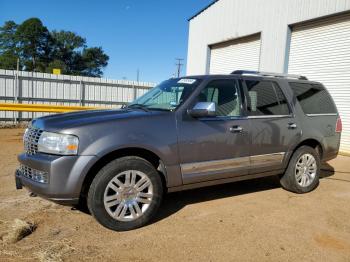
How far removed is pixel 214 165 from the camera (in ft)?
15.0

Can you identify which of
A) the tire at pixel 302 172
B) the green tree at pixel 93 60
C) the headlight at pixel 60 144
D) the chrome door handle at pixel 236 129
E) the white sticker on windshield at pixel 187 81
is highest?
the green tree at pixel 93 60

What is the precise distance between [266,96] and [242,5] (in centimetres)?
888

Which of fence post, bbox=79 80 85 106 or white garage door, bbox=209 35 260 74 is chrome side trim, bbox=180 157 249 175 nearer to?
white garage door, bbox=209 35 260 74

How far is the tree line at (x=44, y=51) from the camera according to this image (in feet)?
199

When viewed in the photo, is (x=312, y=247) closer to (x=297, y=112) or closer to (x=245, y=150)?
(x=245, y=150)

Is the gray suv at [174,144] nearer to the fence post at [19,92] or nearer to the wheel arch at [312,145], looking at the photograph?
the wheel arch at [312,145]

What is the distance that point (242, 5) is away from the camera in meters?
13.1

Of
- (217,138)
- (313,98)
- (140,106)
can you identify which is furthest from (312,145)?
(140,106)

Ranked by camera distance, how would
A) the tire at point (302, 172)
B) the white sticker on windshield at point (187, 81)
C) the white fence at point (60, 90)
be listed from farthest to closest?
the white fence at point (60, 90) < the tire at point (302, 172) < the white sticker on windshield at point (187, 81)

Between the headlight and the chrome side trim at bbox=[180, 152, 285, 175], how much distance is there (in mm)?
1325

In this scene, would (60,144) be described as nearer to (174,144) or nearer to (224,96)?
(174,144)

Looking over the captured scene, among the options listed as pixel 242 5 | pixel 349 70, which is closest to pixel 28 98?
pixel 242 5

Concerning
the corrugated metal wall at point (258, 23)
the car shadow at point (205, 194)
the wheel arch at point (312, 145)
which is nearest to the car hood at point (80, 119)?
the car shadow at point (205, 194)

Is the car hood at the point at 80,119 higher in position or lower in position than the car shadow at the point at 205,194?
higher
